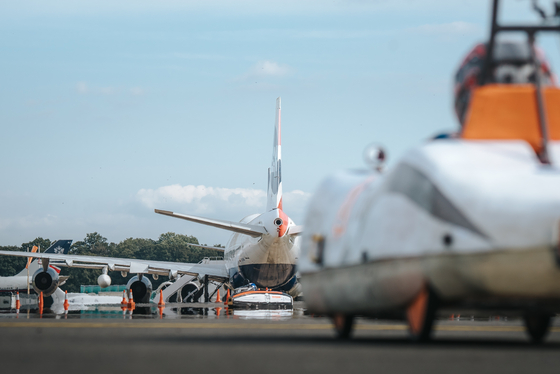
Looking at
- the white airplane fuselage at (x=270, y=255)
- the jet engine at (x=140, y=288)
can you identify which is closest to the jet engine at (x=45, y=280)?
the jet engine at (x=140, y=288)

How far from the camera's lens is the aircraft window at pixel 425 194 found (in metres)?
7.36

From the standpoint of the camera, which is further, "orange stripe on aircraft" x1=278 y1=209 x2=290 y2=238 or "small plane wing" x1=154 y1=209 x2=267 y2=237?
"orange stripe on aircraft" x1=278 y1=209 x2=290 y2=238

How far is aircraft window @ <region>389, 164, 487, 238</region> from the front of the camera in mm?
7363

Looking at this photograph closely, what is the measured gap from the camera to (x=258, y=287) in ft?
148

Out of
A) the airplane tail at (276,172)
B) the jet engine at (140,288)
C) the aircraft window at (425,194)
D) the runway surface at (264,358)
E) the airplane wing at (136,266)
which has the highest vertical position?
the airplane tail at (276,172)

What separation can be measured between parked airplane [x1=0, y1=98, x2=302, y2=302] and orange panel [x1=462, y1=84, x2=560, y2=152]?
87.1 feet

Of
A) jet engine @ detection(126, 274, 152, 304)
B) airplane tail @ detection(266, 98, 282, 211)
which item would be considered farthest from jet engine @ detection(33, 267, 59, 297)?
airplane tail @ detection(266, 98, 282, 211)

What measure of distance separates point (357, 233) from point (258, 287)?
36.4 metres

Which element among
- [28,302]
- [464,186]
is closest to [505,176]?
[464,186]

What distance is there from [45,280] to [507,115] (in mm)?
37812

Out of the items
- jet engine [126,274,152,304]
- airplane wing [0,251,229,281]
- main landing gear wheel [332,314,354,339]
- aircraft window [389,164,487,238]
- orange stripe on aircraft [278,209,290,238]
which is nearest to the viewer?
aircraft window [389,164,487,238]

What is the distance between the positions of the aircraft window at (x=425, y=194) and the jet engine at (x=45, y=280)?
37.1 meters

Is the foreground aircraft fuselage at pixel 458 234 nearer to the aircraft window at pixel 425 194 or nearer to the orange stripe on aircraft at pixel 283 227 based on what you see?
the aircraft window at pixel 425 194

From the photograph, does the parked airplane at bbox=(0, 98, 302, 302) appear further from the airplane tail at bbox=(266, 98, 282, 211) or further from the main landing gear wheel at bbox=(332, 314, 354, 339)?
the main landing gear wheel at bbox=(332, 314, 354, 339)
